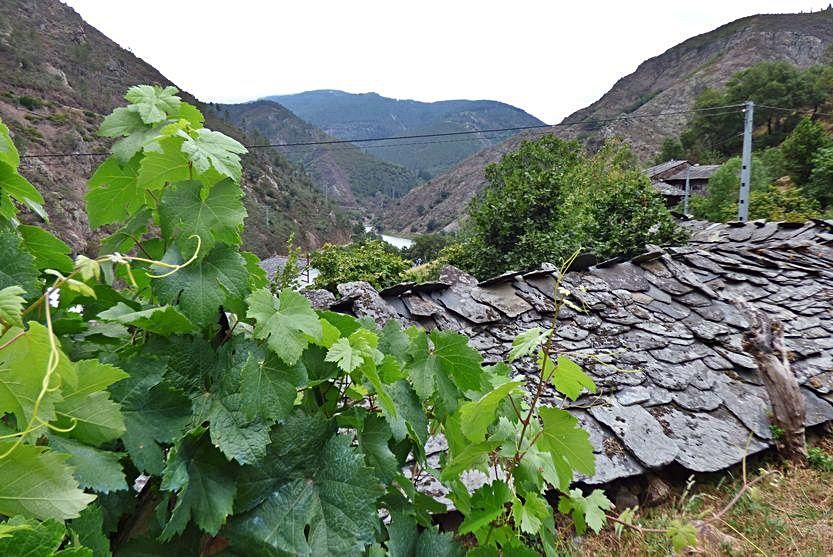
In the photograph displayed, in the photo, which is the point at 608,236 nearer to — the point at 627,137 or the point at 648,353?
the point at 648,353

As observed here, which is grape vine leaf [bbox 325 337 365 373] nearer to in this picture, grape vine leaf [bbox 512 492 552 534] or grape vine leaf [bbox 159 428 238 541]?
grape vine leaf [bbox 159 428 238 541]

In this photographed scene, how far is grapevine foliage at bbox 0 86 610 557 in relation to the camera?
513mm

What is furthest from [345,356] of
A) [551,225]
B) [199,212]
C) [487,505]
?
[551,225]

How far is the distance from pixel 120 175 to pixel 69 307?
0.26 metres

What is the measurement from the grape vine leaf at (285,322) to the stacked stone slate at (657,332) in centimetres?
229

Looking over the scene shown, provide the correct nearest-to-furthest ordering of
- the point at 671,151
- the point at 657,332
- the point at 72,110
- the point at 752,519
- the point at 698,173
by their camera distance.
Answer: the point at 752,519
the point at 657,332
the point at 72,110
the point at 698,173
the point at 671,151

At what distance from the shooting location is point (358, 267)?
379 inches

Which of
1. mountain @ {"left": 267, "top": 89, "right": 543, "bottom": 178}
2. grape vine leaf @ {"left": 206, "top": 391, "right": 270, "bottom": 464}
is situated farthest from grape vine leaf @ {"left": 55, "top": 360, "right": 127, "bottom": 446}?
mountain @ {"left": 267, "top": 89, "right": 543, "bottom": 178}

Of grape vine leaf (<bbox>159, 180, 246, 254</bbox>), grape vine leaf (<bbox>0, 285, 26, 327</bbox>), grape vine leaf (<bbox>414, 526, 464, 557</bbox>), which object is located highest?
grape vine leaf (<bbox>159, 180, 246, 254</bbox>)

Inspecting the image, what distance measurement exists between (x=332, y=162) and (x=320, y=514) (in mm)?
105079

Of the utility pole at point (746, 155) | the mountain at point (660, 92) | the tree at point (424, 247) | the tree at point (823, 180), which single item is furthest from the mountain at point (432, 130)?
the utility pole at point (746, 155)

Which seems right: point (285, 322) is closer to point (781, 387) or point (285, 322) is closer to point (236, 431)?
Answer: point (236, 431)

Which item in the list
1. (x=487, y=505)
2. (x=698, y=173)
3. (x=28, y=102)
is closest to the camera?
(x=487, y=505)

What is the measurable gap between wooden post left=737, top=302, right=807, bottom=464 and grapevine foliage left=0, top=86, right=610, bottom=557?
462 centimetres
